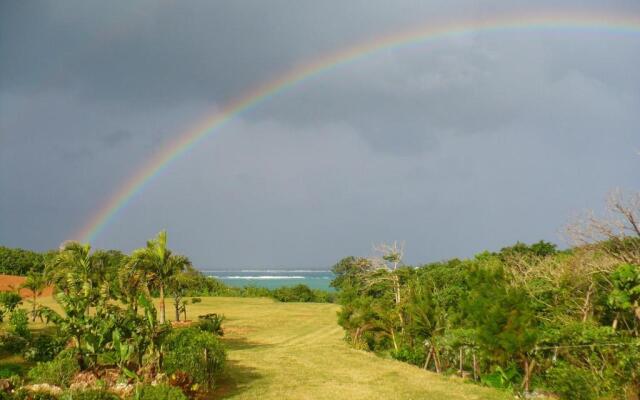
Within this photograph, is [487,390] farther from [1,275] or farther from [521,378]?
[1,275]

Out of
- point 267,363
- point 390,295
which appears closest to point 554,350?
point 267,363

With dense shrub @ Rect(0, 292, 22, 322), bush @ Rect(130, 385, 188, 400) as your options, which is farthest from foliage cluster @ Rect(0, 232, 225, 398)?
dense shrub @ Rect(0, 292, 22, 322)

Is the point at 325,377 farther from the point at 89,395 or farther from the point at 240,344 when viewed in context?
the point at 240,344

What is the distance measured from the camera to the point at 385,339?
3133 cm

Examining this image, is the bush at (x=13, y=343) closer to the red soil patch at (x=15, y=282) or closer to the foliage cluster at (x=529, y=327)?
the foliage cluster at (x=529, y=327)

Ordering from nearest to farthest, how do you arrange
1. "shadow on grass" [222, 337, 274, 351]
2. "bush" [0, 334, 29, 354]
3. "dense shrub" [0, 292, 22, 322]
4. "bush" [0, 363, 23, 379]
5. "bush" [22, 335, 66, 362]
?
"bush" [0, 363, 23, 379]
"bush" [22, 335, 66, 362]
"bush" [0, 334, 29, 354]
"dense shrub" [0, 292, 22, 322]
"shadow on grass" [222, 337, 274, 351]

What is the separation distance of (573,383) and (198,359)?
523 inches

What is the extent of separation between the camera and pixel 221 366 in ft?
62.6

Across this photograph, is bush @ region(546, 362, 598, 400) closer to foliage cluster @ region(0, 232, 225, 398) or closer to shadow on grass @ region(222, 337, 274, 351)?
foliage cluster @ region(0, 232, 225, 398)

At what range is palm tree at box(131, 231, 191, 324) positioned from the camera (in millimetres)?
34938

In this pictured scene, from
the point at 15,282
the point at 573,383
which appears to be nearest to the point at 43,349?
the point at 573,383

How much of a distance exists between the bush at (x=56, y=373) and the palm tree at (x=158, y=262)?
56.7 ft

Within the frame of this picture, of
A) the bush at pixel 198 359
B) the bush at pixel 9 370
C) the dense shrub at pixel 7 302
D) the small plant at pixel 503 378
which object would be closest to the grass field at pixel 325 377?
the bush at pixel 198 359

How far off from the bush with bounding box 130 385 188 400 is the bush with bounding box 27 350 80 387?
3850 mm
